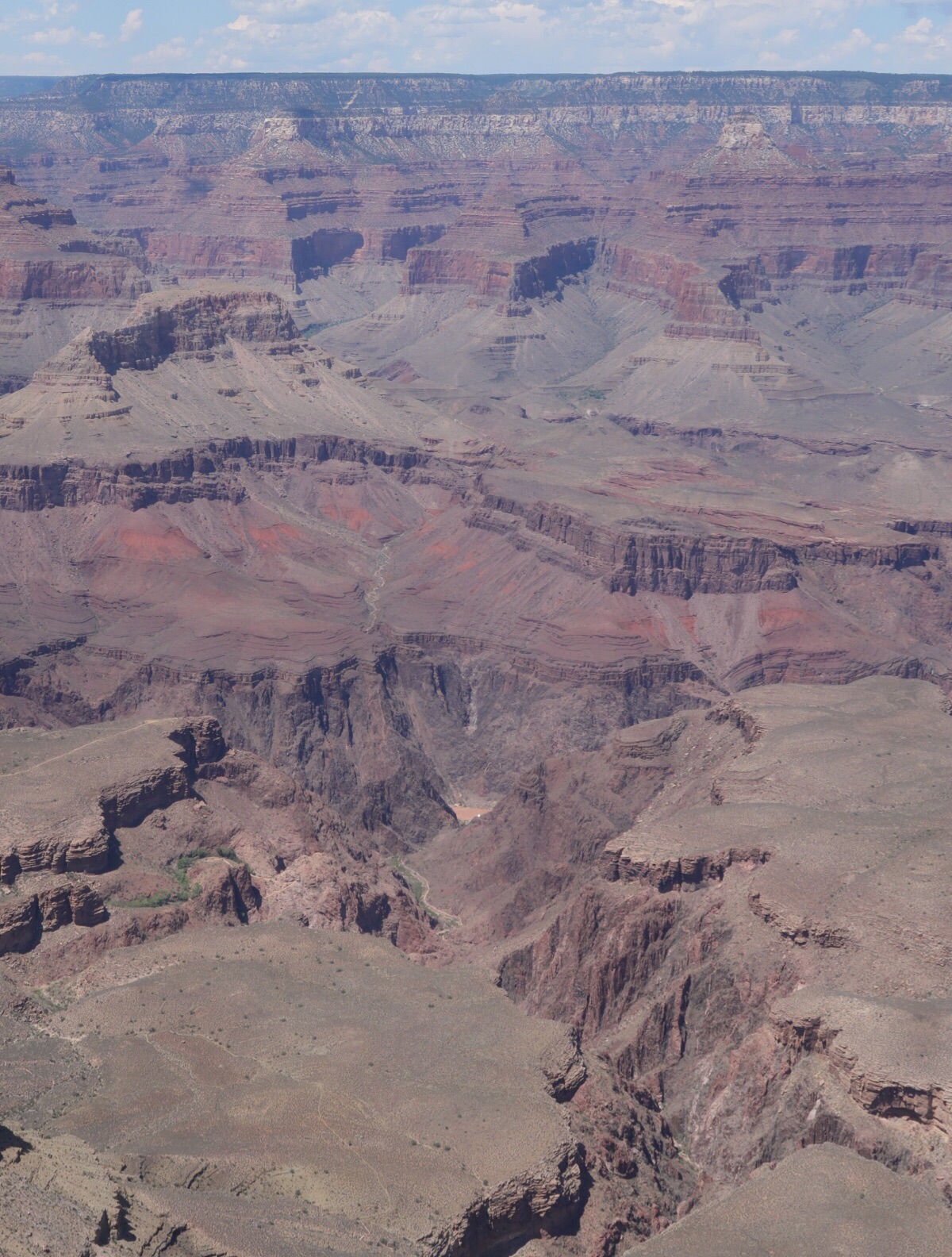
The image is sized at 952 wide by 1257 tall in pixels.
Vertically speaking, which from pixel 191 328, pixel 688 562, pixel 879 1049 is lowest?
pixel 688 562

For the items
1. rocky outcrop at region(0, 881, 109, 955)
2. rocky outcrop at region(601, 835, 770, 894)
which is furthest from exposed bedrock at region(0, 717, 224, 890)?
rocky outcrop at region(601, 835, 770, 894)

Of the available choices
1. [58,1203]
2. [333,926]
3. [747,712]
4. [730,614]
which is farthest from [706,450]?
[58,1203]

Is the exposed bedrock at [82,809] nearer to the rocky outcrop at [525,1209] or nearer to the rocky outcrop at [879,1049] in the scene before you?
the rocky outcrop at [525,1209]

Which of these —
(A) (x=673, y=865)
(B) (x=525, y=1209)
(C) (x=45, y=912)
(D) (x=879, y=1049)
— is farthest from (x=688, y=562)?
(B) (x=525, y=1209)

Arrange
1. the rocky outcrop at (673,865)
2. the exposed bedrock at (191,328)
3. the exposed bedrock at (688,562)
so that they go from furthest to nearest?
1. the exposed bedrock at (191,328)
2. the exposed bedrock at (688,562)
3. the rocky outcrop at (673,865)

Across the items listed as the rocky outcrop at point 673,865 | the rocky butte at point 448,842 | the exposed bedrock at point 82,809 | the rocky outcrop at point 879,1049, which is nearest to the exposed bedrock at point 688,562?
the rocky butte at point 448,842

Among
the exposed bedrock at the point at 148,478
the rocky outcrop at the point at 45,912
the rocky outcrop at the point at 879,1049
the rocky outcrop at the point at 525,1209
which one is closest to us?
the rocky outcrop at the point at 525,1209

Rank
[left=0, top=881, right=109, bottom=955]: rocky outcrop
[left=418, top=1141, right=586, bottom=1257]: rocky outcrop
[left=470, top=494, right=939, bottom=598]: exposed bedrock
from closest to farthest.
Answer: [left=418, top=1141, right=586, bottom=1257]: rocky outcrop < [left=0, top=881, right=109, bottom=955]: rocky outcrop < [left=470, top=494, right=939, bottom=598]: exposed bedrock

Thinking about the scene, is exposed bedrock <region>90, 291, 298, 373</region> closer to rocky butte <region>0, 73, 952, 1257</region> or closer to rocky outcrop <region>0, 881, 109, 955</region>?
rocky butte <region>0, 73, 952, 1257</region>

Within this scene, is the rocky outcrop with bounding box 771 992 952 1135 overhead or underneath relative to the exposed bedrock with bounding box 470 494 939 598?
overhead

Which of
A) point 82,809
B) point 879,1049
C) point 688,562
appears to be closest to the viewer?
point 879,1049

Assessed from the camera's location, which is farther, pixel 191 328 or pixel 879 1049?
pixel 191 328

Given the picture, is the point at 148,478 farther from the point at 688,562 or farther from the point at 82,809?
the point at 82,809

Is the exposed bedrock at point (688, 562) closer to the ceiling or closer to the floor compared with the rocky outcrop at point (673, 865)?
closer to the floor
